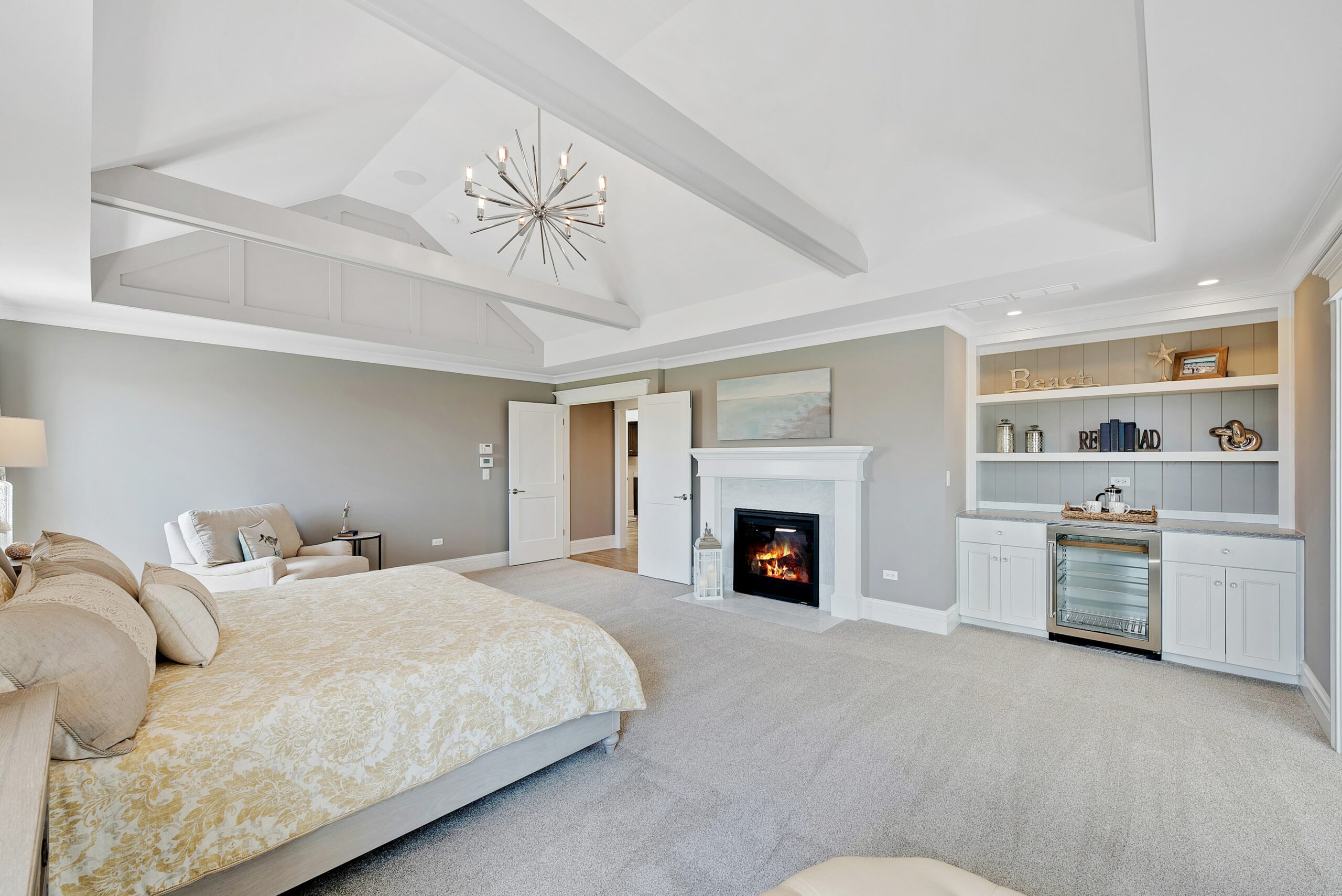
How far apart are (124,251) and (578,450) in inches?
190

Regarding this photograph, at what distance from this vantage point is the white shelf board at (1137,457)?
11.8 ft

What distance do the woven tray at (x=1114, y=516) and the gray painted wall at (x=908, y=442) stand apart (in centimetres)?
73

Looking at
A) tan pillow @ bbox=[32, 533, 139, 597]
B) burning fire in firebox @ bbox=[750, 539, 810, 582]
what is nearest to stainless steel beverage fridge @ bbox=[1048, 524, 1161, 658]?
burning fire in firebox @ bbox=[750, 539, 810, 582]

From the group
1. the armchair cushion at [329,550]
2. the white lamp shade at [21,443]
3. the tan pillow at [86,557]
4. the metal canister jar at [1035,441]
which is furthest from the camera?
the armchair cushion at [329,550]

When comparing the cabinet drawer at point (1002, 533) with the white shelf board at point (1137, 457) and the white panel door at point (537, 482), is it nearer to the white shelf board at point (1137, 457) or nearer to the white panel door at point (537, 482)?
the white shelf board at point (1137, 457)

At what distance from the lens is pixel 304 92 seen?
2.86 meters

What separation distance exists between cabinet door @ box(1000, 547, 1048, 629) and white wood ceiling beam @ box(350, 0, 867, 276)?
2.91 meters

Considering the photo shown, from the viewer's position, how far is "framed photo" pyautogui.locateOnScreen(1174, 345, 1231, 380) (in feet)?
12.5

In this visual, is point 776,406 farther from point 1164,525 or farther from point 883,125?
point 1164,525

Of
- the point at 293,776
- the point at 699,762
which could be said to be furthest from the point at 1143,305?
the point at 293,776

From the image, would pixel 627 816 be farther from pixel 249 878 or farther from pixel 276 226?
pixel 276 226

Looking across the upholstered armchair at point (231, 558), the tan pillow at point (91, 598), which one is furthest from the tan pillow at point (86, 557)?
the upholstered armchair at point (231, 558)

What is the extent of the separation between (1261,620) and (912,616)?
6.34 feet

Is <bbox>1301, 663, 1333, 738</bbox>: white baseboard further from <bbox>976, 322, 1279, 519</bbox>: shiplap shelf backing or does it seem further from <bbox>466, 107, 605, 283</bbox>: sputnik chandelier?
<bbox>466, 107, 605, 283</bbox>: sputnik chandelier
